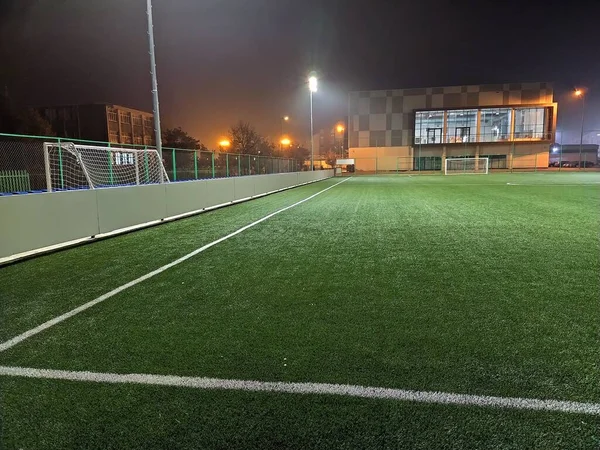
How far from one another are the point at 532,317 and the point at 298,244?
15.8 ft

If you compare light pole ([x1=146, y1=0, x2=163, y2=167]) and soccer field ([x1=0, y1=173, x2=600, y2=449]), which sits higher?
light pole ([x1=146, y1=0, x2=163, y2=167])

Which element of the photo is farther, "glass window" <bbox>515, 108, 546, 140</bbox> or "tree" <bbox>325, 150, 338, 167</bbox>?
"tree" <bbox>325, 150, 338, 167</bbox>

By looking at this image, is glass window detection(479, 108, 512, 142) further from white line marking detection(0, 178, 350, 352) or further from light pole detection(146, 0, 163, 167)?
white line marking detection(0, 178, 350, 352)

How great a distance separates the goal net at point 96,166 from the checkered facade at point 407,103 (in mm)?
58695

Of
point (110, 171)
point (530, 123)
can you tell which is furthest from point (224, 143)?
point (110, 171)

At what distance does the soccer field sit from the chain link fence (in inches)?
241

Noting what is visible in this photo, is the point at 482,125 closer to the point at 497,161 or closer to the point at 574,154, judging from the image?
the point at 497,161

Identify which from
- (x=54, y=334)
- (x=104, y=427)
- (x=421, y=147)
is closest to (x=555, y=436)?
(x=104, y=427)

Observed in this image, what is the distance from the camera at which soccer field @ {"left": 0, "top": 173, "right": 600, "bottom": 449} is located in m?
2.48

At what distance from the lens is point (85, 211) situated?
9.18 metres

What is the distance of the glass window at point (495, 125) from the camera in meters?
64.9

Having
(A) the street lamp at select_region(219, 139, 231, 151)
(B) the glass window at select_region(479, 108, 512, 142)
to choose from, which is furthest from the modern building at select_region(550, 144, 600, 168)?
(A) the street lamp at select_region(219, 139, 231, 151)

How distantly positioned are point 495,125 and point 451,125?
688 cm

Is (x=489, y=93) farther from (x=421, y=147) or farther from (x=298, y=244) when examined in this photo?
(x=298, y=244)
